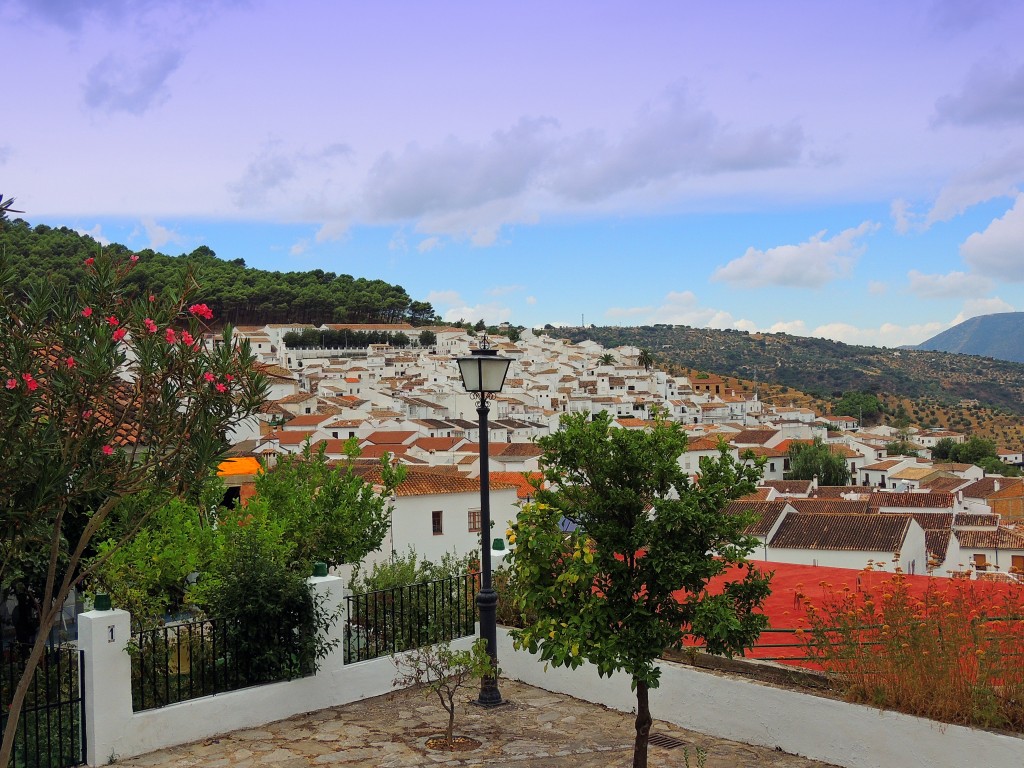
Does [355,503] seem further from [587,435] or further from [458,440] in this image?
[458,440]

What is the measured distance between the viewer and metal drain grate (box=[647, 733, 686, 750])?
798cm

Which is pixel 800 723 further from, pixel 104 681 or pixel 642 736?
pixel 104 681

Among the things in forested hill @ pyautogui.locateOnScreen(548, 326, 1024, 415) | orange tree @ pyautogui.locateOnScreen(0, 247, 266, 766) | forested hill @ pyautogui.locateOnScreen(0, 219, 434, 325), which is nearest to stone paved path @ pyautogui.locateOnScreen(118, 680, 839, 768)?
orange tree @ pyautogui.locateOnScreen(0, 247, 266, 766)

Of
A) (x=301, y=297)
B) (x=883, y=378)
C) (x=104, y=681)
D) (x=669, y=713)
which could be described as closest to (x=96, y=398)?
(x=104, y=681)

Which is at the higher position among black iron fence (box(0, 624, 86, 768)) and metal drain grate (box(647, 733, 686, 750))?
black iron fence (box(0, 624, 86, 768))

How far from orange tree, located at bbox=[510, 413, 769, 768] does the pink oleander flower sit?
252 centimetres

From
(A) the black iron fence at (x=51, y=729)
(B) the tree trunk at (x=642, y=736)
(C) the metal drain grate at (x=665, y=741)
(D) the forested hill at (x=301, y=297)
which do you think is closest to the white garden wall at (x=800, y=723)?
(C) the metal drain grate at (x=665, y=741)

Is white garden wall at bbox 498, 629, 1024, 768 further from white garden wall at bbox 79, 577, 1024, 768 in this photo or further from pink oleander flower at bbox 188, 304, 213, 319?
pink oleander flower at bbox 188, 304, 213, 319

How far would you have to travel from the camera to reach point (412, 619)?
1054 centimetres

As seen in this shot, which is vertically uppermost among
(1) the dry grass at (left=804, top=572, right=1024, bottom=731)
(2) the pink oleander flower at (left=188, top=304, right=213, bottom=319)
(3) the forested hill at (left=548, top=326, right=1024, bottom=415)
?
(3) the forested hill at (left=548, top=326, right=1024, bottom=415)

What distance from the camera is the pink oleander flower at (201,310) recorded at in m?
5.80

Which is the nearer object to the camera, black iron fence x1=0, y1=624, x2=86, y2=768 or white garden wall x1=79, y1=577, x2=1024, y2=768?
white garden wall x1=79, y1=577, x2=1024, y2=768

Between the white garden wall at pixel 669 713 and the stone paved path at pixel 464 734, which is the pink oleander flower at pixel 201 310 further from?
the stone paved path at pixel 464 734

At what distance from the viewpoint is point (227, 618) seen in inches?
345
